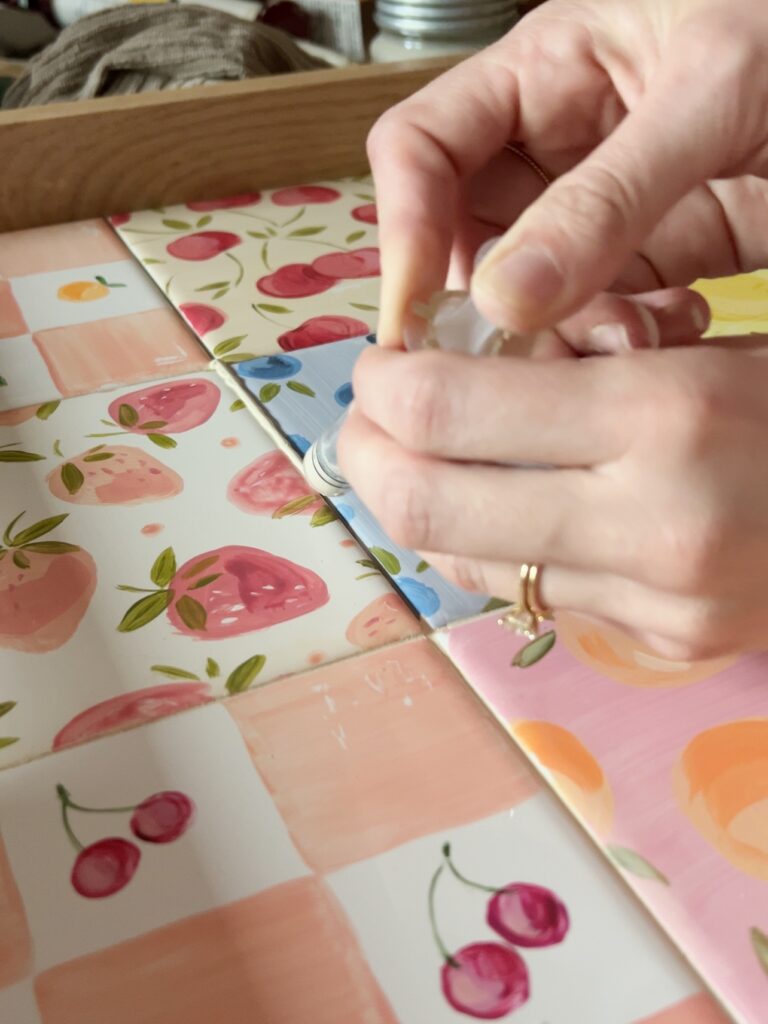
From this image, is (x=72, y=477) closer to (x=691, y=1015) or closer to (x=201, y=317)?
(x=201, y=317)

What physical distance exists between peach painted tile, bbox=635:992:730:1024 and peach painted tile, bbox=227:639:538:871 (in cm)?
7

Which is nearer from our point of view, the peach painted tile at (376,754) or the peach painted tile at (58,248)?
the peach painted tile at (376,754)

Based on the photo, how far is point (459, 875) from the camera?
0.30 m

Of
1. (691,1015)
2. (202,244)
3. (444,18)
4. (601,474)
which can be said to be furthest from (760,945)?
(444,18)

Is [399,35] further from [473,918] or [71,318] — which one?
[473,918]

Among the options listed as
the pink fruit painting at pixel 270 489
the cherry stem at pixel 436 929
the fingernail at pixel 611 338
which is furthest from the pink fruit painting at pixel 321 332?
the cherry stem at pixel 436 929

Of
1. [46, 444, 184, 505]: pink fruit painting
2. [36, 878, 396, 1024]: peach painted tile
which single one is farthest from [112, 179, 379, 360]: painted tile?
[36, 878, 396, 1024]: peach painted tile

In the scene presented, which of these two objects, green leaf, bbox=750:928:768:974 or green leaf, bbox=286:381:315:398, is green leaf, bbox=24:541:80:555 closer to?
green leaf, bbox=286:381:315:398

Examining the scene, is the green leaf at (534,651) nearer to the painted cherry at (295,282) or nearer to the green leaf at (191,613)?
A: the green leaf at (191,613)

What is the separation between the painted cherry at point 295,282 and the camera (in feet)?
2.05

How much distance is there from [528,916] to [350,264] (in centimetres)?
46

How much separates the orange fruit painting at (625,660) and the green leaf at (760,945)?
0.09 meters

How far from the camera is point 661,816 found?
0.31 m

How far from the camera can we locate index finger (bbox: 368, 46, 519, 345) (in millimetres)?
361
